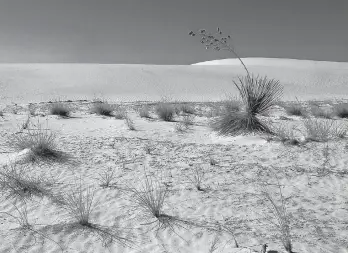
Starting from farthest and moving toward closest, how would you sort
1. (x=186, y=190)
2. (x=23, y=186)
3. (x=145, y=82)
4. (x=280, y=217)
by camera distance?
(x=145, y=82) → (x=186, y=190) → (x=23, y=186) → (x=280, y=217)

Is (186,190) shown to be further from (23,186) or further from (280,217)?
(23,186)

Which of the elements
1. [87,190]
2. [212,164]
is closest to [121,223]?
[87,190]

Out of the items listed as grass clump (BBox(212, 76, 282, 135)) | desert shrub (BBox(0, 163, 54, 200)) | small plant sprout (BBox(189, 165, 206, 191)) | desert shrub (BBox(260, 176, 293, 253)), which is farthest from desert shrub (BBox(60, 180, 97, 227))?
grass clump (BBox(212, 76, 282, 135))

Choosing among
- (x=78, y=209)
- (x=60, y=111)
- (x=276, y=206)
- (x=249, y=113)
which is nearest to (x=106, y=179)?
(x=78, y=209)

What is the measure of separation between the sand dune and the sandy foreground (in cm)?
1647

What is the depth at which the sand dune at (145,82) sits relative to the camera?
1009 inches

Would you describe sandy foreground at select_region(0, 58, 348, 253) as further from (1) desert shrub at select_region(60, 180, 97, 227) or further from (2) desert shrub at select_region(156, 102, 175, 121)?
(2) desert shrub at select_region(156, 102, 175, 121)

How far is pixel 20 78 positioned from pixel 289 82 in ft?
86.0

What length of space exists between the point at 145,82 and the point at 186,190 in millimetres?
27444

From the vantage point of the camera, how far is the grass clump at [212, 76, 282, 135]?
308 inches

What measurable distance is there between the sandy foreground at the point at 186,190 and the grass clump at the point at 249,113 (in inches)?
14.0

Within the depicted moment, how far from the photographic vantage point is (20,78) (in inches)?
1143

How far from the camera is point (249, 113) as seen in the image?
7.91 metres

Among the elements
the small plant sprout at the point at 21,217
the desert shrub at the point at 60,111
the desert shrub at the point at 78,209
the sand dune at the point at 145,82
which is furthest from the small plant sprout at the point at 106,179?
the sand dune at the point at 145,82
